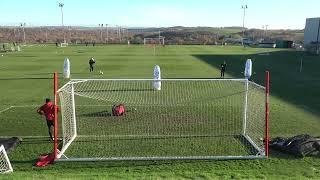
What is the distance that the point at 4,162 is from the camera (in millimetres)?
13242

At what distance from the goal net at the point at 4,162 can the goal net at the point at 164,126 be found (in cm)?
168

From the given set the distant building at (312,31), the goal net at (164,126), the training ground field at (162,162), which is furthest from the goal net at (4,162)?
the distant building at (312,31)

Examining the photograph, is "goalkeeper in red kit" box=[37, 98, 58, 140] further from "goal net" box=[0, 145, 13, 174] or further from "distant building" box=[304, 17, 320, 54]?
"distant building" box=[304, 17, 320, 54]

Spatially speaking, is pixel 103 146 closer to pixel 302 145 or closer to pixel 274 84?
pixel 302 145

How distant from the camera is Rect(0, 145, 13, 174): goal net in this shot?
12.9 m

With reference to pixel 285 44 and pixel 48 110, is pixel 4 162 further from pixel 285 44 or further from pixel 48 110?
pixel 285 44

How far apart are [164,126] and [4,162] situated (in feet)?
23.4

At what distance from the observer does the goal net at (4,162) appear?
12923mm

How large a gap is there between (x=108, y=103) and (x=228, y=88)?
8.38 m

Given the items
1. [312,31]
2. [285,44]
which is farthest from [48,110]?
[285,44]

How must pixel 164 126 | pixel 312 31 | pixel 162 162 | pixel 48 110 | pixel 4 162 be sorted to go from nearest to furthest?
pixel 4 162, pixel 162 162, pixel 48 110, pixel 164 126, pixel 312 31

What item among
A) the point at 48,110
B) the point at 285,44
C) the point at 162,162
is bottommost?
the point at 162,162

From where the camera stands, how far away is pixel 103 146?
51.9 feet

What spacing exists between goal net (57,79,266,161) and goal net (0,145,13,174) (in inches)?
66.1
